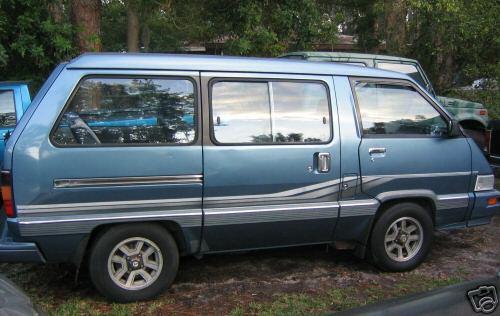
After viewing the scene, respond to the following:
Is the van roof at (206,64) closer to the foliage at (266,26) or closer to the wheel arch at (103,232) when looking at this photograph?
the wheel arch at (103,232)

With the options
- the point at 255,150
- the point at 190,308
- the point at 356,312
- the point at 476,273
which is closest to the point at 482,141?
the point at 476,273

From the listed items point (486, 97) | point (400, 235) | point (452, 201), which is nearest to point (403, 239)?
point (400, 235)

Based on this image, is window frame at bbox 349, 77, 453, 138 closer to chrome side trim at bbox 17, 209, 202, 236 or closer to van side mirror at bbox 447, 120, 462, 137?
van side mirror at bbox 447, 120, 462, 137

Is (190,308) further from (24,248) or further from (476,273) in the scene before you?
(476,273)

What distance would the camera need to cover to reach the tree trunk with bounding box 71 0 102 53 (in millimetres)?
9211

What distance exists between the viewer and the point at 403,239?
5020mm

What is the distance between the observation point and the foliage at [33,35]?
8844mm

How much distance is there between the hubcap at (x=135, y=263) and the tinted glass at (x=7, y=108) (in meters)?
4.04

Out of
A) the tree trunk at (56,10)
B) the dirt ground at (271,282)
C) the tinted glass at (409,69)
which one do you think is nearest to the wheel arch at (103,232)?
the dirt ground at (271,282)

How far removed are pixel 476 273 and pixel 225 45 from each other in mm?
6481

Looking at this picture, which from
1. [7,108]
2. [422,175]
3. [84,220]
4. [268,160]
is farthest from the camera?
[7,108]

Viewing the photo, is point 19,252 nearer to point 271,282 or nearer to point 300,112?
point 271,282

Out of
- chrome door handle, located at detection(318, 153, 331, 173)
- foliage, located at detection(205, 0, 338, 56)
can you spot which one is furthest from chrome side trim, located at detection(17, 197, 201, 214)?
foliage, located at detection(205, 0, 338, 56)

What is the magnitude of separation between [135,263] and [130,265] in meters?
0.04
